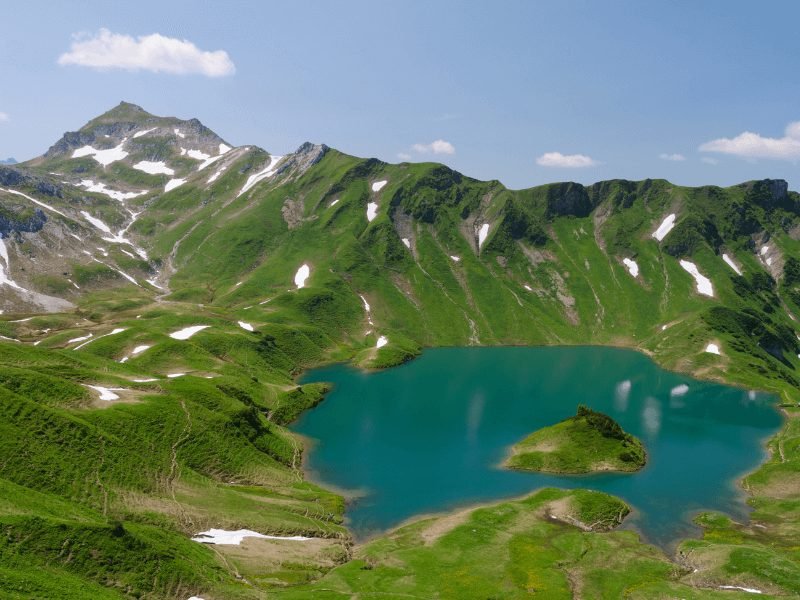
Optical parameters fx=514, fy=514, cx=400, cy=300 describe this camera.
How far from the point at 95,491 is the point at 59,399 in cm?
2121

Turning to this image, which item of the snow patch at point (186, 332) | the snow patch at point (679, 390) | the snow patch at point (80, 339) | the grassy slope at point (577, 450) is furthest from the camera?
the snow patch at point (679, 390)

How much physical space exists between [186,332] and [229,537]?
380ft

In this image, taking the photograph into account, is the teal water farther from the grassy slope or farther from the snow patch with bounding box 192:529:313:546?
the snow patch with bounding box 192:529:313:546

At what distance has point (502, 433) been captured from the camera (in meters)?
120

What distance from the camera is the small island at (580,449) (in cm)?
10088

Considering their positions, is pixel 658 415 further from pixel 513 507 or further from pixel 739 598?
pixel 739 598

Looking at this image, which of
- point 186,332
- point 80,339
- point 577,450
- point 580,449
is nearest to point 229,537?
point 577,450

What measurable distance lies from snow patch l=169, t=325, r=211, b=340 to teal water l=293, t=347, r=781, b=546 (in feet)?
138

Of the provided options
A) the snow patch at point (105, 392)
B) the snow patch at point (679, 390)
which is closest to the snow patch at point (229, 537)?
the snow patch at point (105, 392)

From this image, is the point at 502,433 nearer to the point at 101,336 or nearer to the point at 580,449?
the point at 580,449

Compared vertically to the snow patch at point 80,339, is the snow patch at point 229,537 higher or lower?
lower

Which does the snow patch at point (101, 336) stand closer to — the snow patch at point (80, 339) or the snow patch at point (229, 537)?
the snow patch at point (80, 339)

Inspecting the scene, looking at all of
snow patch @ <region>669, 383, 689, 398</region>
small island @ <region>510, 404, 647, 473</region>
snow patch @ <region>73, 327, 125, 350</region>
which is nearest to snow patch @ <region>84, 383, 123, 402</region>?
snow patch @ <region>73, 327, 125, 350</region>

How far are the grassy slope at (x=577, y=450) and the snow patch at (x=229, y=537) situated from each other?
49.3 meters
